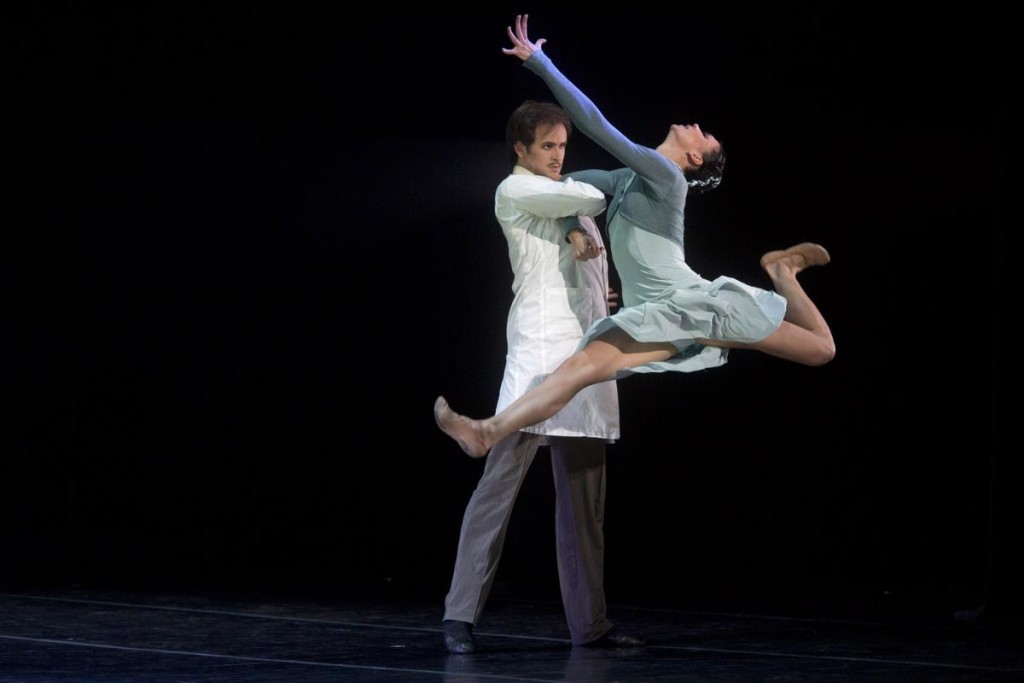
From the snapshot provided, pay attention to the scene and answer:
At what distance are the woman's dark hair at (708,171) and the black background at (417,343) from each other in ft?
5.27

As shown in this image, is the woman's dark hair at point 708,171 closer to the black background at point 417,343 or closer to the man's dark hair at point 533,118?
the man's dark hair at point 533,118

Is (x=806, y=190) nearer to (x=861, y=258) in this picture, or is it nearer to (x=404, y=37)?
(x=861, y=258)

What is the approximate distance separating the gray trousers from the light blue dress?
29 centimetres

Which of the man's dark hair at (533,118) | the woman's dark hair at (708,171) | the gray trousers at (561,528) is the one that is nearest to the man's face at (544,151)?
the man's dark hair at (533,118)

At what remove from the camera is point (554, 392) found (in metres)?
3.17

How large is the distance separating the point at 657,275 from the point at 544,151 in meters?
0.45

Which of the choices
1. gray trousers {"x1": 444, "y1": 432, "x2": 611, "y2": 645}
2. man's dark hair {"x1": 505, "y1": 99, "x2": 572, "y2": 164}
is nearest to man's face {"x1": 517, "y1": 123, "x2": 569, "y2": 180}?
man's dark hair {"x1": 505, "y1": 99, "x2": 572, "y2": 164}

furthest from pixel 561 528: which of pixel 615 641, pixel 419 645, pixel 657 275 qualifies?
pixel 657 275

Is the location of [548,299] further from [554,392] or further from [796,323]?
[796,323]

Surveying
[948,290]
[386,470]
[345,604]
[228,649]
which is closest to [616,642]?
[228,649]

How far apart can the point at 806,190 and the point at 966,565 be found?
5.17ft

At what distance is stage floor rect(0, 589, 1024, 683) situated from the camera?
3.04m

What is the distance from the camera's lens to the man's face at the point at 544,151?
11.8 feet

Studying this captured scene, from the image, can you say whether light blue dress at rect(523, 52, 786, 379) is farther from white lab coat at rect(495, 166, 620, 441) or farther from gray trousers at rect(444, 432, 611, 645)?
gray trousers at rect(444, 432, 611, 645)
